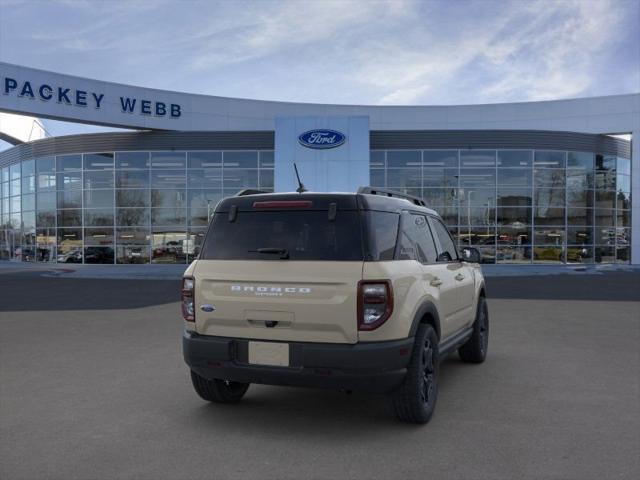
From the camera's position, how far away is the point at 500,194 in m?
27.0

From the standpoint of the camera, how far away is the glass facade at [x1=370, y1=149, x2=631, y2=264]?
1063 inches

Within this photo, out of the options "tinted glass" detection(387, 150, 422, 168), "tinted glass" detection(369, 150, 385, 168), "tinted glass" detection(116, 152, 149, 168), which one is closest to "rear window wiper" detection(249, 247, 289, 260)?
"tinted glass" detection(369, 150, 385, 168)

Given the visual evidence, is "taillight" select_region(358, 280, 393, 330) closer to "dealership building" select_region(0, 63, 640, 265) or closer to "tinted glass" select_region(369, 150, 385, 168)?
"dealership building" select_region(0, 63, 640, 265)

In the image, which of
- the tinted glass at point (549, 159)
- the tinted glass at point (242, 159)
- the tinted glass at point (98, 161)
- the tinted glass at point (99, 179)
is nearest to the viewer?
the tinted glass at point (549, 159)

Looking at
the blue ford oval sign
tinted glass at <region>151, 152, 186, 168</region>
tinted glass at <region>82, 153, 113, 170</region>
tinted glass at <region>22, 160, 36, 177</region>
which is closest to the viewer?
the blue ford oval sign

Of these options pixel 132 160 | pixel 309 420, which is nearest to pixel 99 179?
A: pixel 132 160

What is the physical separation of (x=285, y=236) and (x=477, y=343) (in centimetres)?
332

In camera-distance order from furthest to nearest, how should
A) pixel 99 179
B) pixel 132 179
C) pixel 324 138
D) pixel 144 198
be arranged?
pixel 99 179
pixel 132 179
pixel 144 198
pixel 324 138

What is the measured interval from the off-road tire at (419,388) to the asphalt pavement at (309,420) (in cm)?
13

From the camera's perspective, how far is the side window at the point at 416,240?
4.61 meters

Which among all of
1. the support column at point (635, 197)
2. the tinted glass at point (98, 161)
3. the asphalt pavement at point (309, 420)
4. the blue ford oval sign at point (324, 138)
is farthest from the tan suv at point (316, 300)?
the support column at point (635, 197)

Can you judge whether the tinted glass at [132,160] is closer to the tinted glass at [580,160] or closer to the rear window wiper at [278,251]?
the tinted glass at [580,160]

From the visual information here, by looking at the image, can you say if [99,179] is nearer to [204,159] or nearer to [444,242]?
[204,159]

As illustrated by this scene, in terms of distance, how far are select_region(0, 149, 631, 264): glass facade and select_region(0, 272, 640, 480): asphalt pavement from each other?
19.2m
